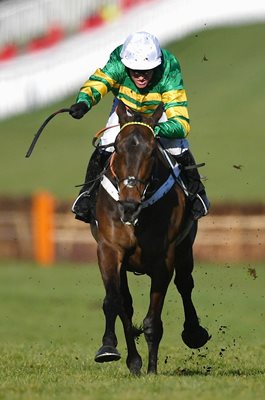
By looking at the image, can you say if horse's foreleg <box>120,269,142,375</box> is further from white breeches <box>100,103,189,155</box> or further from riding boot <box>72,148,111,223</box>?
white breeches <box>100,103,189,155</box>

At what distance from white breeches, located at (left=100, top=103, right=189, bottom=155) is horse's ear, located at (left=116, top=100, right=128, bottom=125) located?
0.48 meters

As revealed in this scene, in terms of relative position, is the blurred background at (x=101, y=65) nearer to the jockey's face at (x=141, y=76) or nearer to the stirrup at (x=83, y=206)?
the stirrup at (x=83, y=206)

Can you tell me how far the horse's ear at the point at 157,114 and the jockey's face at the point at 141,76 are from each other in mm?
281

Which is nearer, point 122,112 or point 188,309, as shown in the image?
point 122,112

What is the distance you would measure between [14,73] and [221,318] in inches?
696

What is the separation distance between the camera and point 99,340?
15094mm

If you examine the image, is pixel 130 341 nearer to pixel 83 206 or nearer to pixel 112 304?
pixel 112 304

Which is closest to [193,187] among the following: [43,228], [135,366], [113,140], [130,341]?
[113,140]

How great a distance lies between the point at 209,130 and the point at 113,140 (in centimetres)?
2308

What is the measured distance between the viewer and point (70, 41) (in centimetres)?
3612

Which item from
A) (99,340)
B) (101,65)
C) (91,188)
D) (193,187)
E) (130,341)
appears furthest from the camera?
(101,65)

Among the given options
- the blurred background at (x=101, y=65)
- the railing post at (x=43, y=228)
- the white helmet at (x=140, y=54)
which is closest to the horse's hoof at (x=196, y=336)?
the white helmet at (x=140, y=54)

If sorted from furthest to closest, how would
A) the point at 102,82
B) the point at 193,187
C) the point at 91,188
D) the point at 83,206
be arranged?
the point at 193,187 < the point at 83,206 < the point at 91,188 < the point at 102,82

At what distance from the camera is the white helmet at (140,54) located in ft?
32.9
